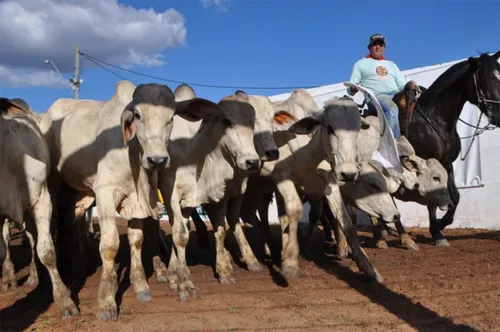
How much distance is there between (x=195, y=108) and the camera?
5773 mm

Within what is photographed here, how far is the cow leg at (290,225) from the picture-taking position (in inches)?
244

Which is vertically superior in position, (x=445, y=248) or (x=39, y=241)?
(x=39, y=241)

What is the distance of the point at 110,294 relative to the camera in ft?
16.5

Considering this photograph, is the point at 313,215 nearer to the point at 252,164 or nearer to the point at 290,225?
the point at 290,225

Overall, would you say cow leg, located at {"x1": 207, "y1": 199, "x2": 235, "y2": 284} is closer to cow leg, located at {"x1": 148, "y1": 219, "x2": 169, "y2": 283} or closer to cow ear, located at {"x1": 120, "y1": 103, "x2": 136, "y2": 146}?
cow leg, located at {"x1": 148, "y1": 219, "x2": 169, "y2": 283}

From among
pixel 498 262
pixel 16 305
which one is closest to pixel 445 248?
pixel 498 262

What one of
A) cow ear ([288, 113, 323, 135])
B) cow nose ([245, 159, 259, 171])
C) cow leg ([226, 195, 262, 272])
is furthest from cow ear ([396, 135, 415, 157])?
cow nose ([245, 159, 259, 171])

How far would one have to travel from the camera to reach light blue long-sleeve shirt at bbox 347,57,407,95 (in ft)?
29.6

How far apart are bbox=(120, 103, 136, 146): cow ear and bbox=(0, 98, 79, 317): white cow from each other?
3.00ft

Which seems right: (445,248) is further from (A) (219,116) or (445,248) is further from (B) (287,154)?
(A) (219,116)

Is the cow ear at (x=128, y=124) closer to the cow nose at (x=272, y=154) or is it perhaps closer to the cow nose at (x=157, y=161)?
the cow nose at (x=157, y=161)

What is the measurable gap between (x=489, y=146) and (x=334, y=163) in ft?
22.0

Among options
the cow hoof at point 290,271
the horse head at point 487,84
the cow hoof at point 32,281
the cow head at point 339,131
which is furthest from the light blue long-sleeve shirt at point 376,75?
the cow hoof at point 32,281

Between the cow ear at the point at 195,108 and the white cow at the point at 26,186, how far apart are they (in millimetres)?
1436
